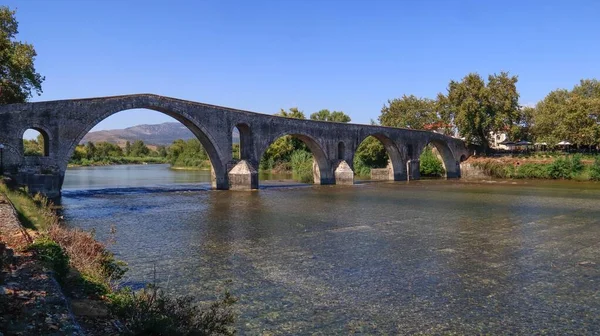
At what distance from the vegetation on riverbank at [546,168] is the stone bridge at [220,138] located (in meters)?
5.19

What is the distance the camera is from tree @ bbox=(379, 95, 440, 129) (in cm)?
8197

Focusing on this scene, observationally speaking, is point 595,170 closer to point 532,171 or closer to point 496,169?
point 532,171

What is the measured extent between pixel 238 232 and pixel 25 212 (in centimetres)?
714

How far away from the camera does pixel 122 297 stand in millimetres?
8016

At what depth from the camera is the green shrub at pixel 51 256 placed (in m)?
8.28

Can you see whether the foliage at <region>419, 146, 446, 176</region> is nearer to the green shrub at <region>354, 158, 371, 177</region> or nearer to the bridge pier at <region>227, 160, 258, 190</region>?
the green shrub at <region>354, 158, 371, 177</region>

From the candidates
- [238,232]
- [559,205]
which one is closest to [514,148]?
[559,205]

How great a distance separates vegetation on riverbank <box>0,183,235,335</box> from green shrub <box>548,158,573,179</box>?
2185 inches

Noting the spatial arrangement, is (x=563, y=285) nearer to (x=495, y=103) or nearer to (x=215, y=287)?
(x=215, y=287)

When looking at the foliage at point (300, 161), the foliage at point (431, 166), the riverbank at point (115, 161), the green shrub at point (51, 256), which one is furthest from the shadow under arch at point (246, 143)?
the riverbank at point (115, 161)

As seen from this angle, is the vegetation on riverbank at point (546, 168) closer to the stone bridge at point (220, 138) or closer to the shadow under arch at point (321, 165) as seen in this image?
the stone bridge at point (220, 138)

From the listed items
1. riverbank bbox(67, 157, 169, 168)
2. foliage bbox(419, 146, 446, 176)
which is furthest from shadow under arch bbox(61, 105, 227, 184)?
riverbank bbox(67, 157, 169, 168)

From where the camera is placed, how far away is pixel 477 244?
1645 centimetres

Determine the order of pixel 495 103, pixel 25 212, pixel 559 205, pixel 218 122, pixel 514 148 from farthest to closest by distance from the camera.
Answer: pixel 514 148 → pixel 495 103 → pixel 218 122 → pixel 559 205 → pixel 25 212
